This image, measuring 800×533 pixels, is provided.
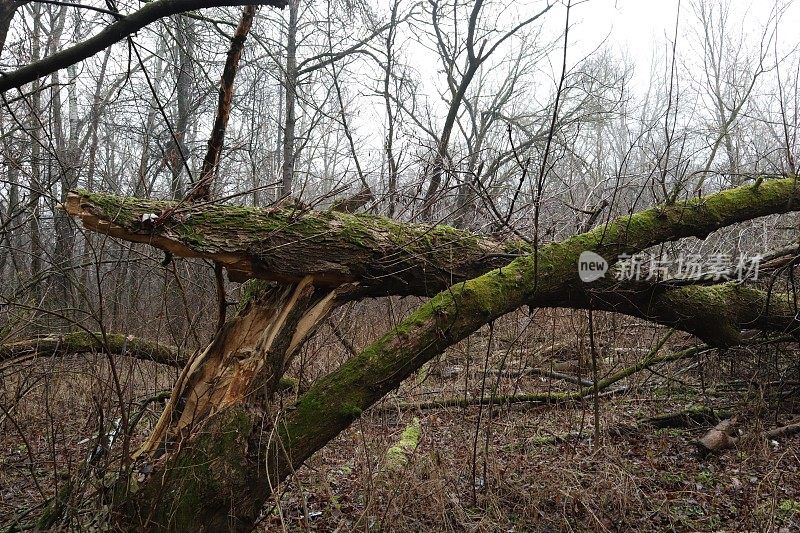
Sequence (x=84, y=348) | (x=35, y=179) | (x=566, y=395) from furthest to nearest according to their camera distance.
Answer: (x=566, y=395)
(x=84, y=348)
(x=35, y=179)

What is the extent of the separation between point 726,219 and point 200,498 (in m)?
4.24

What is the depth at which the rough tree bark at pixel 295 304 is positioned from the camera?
9.15 ft

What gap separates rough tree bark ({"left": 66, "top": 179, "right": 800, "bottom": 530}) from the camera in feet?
9.15

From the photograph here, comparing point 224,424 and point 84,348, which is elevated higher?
point 84,348

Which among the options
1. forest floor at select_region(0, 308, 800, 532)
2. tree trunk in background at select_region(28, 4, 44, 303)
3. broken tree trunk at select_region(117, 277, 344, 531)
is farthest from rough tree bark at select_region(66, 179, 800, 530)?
tree trunk in background at select_region(28, 4, 44, 303)

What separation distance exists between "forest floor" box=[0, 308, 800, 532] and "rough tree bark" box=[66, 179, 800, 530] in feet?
1.11

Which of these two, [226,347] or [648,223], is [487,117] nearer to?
[648,223]

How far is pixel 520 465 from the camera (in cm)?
411

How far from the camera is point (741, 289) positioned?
15.1 feet

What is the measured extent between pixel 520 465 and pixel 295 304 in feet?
7.14
